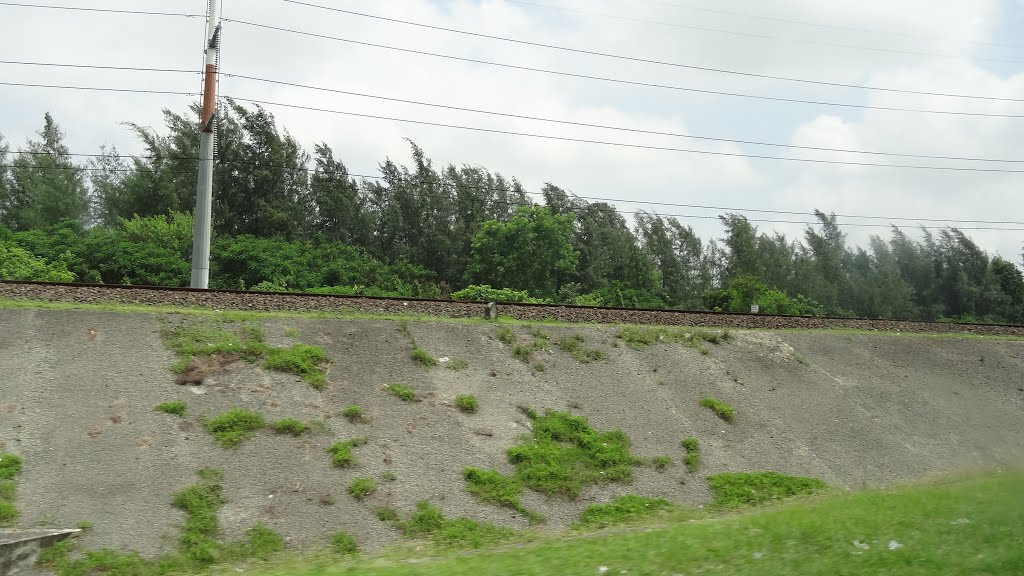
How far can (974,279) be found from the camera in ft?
230

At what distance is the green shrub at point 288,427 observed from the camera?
16.8m

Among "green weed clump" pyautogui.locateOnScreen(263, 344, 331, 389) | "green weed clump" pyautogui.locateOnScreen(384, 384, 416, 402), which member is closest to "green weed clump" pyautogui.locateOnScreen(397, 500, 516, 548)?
"green weed clump" pyautogui.locateOnScreen(384, 384, 416, 402)

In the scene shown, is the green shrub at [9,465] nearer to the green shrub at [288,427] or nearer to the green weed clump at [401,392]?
the green shrub at [288,427]

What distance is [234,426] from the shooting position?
54.1 ft

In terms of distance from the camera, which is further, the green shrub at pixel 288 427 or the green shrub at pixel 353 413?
the green shrub at pixel 353 413

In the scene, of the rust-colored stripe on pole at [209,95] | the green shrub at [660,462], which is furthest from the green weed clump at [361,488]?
the rust-colored stripe on pole at [209,95]

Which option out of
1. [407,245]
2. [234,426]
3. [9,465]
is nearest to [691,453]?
[234,426]

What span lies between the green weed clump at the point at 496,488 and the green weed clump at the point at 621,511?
110 centimetres

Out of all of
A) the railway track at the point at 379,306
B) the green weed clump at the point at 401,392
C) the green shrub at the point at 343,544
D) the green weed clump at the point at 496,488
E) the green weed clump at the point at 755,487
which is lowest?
the green shrub at the point at 343,544

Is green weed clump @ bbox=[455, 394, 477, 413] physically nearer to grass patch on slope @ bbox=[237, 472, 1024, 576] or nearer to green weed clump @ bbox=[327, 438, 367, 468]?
green weed clump @ bbox=[327, 438, 367, 468]

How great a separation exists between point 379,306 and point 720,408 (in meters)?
10.5

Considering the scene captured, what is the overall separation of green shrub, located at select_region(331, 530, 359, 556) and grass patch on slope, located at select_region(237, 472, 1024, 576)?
0.75m

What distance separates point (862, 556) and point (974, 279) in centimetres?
7060

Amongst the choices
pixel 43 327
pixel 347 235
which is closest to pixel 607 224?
pixel 347 235
